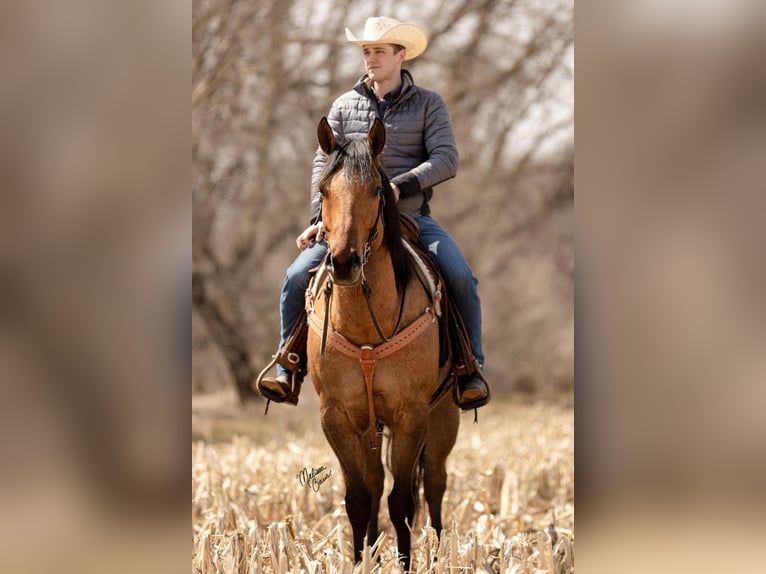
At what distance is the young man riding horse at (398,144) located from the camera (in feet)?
19.3

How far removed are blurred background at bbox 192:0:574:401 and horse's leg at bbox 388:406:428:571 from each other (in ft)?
43.3

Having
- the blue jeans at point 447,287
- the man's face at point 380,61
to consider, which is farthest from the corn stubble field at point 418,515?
the man's face at point 380,61

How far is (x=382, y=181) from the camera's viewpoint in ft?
16.7

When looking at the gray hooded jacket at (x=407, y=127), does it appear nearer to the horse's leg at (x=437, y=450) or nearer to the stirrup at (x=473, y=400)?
the stirrup at (x=473, y=400)

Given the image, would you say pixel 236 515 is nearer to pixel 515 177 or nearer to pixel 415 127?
pixel 415 127

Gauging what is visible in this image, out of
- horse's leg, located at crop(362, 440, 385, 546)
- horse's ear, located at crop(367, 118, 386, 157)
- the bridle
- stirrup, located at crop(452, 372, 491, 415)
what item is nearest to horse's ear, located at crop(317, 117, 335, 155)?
horse's ear, located at crop(367, 118, 386, 157)

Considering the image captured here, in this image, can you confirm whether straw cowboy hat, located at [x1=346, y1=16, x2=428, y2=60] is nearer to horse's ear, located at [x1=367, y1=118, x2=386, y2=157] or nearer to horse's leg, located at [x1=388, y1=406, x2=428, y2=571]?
horse's ear, located at [x1=367, y1=118, x2=386, y2=157]

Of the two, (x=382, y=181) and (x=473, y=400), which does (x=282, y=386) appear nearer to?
(x=473, y=400)

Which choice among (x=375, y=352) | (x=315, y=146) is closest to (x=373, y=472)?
(x=375, y=352)

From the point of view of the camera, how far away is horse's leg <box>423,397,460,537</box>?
21.6 feet
